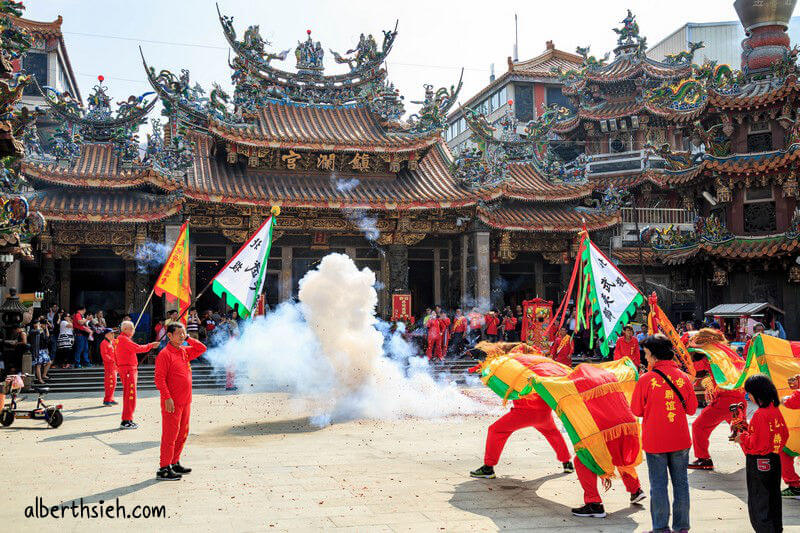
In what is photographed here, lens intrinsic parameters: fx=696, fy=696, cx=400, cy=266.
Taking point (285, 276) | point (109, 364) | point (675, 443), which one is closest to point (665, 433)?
point (675, 443)

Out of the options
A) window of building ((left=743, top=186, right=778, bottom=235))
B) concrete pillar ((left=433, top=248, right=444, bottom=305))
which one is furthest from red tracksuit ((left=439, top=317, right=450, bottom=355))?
window of building ((left=743, top=186, right=778, bottom=235))

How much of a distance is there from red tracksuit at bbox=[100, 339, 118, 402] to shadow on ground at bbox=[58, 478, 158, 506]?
241 inches

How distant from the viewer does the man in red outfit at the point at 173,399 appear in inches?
278

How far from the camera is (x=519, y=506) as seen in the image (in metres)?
6.22

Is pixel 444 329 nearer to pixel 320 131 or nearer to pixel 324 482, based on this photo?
pixel 320 131

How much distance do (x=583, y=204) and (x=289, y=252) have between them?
10260mm

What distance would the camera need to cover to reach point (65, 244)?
18562mm

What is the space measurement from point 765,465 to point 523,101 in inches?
1362

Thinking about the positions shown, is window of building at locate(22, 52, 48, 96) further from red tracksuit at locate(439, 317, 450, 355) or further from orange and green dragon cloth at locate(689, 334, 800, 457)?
orange and green dragon cloth at locate(689, 334, 800, 457)

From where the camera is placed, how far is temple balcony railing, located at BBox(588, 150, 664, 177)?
93.3 feet

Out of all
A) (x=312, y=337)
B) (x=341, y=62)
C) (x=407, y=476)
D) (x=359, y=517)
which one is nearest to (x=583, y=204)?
(x=341, y=62)

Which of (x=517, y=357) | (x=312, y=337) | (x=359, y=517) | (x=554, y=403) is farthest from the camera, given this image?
(x=312, y=337)

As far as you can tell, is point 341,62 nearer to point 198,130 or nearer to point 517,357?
point 198,130

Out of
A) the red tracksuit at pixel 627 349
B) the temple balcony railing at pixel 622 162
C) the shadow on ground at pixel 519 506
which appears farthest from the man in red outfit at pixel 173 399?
the temple balcony railing at pixel 622 162
